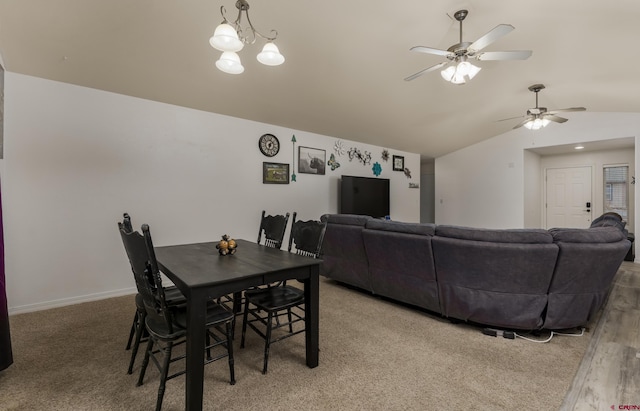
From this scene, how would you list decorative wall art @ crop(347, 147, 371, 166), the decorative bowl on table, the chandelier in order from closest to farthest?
the chandelier, the decorative bowl on table, decorative wall art @ crop(347, 147, 371, 166)

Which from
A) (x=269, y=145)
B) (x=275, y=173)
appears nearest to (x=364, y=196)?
(x=275, y=173)

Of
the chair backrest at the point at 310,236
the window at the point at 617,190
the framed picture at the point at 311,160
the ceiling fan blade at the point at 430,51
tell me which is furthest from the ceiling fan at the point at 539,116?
the chair backrest at the point at 310,236

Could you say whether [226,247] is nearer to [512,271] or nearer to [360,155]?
[512,271]

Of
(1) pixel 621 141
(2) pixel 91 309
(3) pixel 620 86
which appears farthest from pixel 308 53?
(1) pixel 621 141

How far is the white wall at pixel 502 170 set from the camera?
217 inches

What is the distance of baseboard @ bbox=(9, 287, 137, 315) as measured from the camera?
2.87 m

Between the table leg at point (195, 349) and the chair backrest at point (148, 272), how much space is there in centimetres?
16

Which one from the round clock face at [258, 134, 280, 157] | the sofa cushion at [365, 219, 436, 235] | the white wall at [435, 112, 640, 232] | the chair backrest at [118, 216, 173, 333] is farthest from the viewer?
the white wall at [435, 112, 640, 232]

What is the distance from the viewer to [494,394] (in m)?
1.73

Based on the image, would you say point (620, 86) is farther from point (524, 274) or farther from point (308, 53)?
point (308, 53)

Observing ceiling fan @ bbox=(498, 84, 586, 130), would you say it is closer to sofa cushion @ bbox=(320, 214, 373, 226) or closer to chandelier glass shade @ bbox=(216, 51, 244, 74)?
sofa cushion @ bbox=(320, 214, 373, 226)

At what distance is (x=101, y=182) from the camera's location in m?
3.25

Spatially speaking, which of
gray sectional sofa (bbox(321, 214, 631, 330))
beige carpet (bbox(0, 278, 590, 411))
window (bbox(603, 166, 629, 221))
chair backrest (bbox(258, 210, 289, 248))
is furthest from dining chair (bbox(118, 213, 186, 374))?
window (bbox(603, 166, 629, 221))

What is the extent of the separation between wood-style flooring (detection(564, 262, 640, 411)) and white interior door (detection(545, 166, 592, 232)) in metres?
4.44
